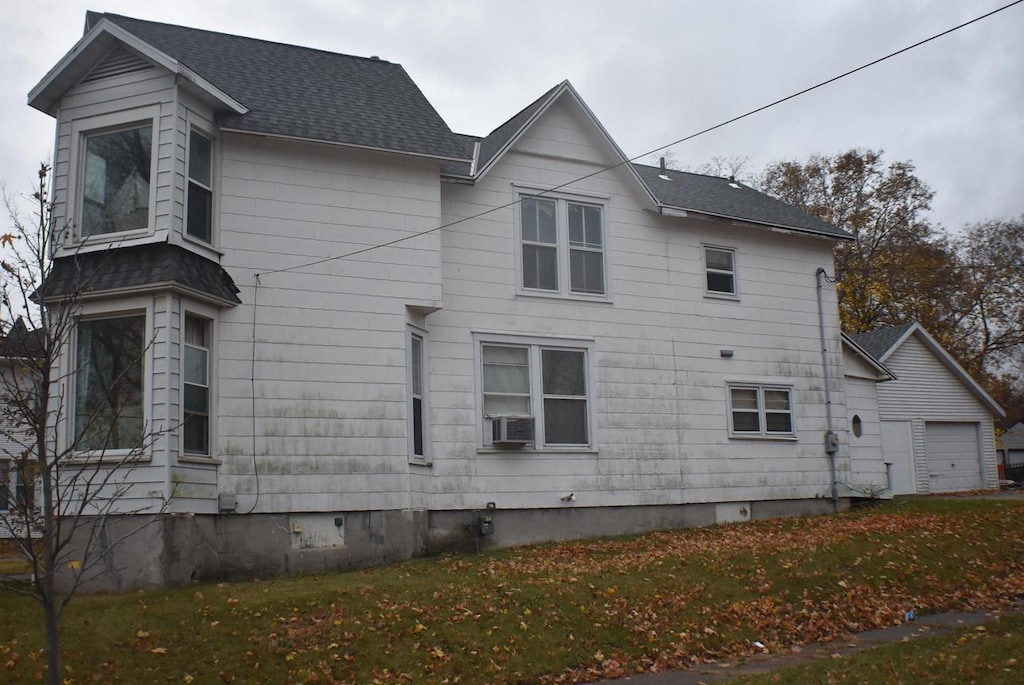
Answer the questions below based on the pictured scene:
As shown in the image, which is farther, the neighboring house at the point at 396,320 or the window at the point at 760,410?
the window at the point at 760,410

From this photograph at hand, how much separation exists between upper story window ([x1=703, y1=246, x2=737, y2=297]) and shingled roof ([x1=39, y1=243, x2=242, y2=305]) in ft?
33.6

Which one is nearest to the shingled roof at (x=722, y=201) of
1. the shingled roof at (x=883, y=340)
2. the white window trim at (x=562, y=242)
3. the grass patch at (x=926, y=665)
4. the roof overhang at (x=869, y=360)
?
the white window trim at (x=562, y=242)

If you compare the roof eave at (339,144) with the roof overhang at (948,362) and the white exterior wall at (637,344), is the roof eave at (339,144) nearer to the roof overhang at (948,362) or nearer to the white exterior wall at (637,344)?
the white exterior wall at (637,344)

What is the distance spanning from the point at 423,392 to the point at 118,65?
684cm

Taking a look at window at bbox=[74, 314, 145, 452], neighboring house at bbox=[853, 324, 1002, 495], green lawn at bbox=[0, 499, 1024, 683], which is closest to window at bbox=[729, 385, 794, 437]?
green lawn at bbox=[0, 499, 1024, 683]

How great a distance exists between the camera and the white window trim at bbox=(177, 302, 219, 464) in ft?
44.7

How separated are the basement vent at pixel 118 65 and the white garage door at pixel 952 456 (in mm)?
24740

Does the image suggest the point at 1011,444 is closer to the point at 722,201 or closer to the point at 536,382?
the point at 722,201

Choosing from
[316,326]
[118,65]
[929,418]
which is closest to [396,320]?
[316,326]

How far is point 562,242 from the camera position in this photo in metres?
18.6

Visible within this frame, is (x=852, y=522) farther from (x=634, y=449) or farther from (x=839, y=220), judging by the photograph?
(x=839, y=220)

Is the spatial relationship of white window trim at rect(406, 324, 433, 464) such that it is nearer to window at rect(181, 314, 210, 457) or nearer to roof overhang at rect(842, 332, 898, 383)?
window at rect(181, 314, 210, 457)

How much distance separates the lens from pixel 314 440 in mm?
15039

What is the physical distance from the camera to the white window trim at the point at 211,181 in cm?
1423
